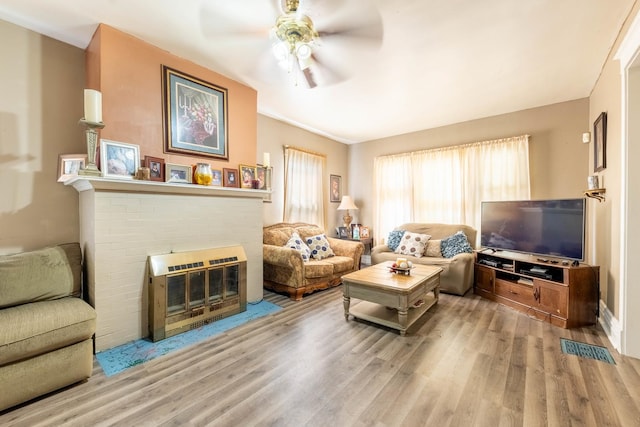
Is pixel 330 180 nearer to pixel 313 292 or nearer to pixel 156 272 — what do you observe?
pixel 313 292

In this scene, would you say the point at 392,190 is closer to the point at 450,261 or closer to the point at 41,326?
the point at 450,261

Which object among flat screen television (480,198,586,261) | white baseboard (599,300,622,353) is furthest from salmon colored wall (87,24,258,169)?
white baseboard (599,300,622,353)

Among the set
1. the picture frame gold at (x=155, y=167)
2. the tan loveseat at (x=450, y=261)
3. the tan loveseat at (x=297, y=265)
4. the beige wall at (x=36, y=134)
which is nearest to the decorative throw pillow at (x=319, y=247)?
the tan loveseat at (x=297, y=265)

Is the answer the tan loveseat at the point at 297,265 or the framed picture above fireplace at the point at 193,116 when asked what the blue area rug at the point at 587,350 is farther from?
the framed picture above fireplace at the point at 193,116

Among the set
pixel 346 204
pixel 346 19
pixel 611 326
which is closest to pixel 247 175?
pixel 346 19

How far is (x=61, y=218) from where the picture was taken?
2.34 metres

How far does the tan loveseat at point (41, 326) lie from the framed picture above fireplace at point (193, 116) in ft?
4.36

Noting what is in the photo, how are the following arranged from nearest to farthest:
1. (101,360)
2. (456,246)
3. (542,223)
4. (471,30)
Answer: (101,360), (471,30), (542,223), (456,246)

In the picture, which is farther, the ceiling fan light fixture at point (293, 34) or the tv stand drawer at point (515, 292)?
the tv stand drawer at point (515, 292)

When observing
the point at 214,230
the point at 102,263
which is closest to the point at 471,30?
the point at 214,230

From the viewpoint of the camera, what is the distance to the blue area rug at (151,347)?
198 cm

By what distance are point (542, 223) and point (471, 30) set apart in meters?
2.31

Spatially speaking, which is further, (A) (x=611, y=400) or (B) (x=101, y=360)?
(B) (x=101, y=360)

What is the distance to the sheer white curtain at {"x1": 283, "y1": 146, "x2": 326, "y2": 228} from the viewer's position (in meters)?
4.49
